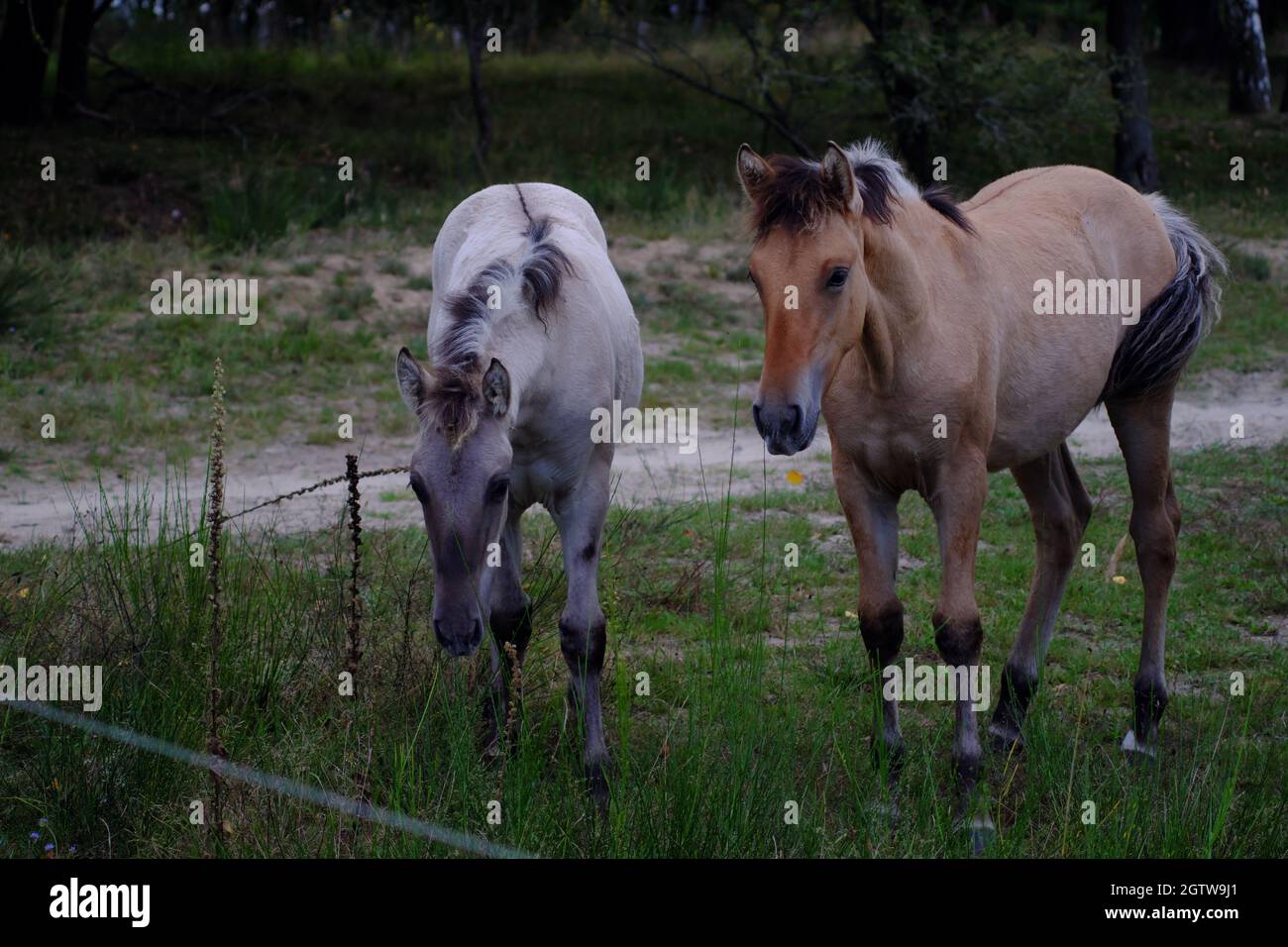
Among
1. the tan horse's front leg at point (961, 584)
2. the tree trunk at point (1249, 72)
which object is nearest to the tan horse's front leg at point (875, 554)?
the tan horse's front leg at point (961, 584)

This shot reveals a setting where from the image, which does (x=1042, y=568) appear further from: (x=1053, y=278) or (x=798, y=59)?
(x=798, y=59)

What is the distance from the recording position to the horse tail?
17.6ft

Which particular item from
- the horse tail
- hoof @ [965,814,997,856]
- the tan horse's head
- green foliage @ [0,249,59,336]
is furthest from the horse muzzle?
green foliage @ [0,249,59,336]

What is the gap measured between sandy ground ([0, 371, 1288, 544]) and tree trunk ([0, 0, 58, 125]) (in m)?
9.40

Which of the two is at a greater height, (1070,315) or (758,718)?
(1070,315)

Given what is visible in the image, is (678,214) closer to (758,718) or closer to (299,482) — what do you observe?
(299,482)

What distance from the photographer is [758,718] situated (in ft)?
13.1

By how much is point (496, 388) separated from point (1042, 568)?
8.84 ft

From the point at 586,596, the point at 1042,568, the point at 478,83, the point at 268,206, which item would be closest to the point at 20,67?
the point at 268,206

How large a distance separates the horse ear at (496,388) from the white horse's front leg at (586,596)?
0.88 m

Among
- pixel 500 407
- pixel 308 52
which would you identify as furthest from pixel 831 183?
pixel 308 52

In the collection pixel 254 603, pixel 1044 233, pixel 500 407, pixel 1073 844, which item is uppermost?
pixel 1044 233

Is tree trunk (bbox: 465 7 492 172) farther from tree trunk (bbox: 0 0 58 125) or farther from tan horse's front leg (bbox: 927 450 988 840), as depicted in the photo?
tan horse's front leg (bbox: 927 450 988 840)

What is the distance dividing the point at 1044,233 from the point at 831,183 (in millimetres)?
1456
